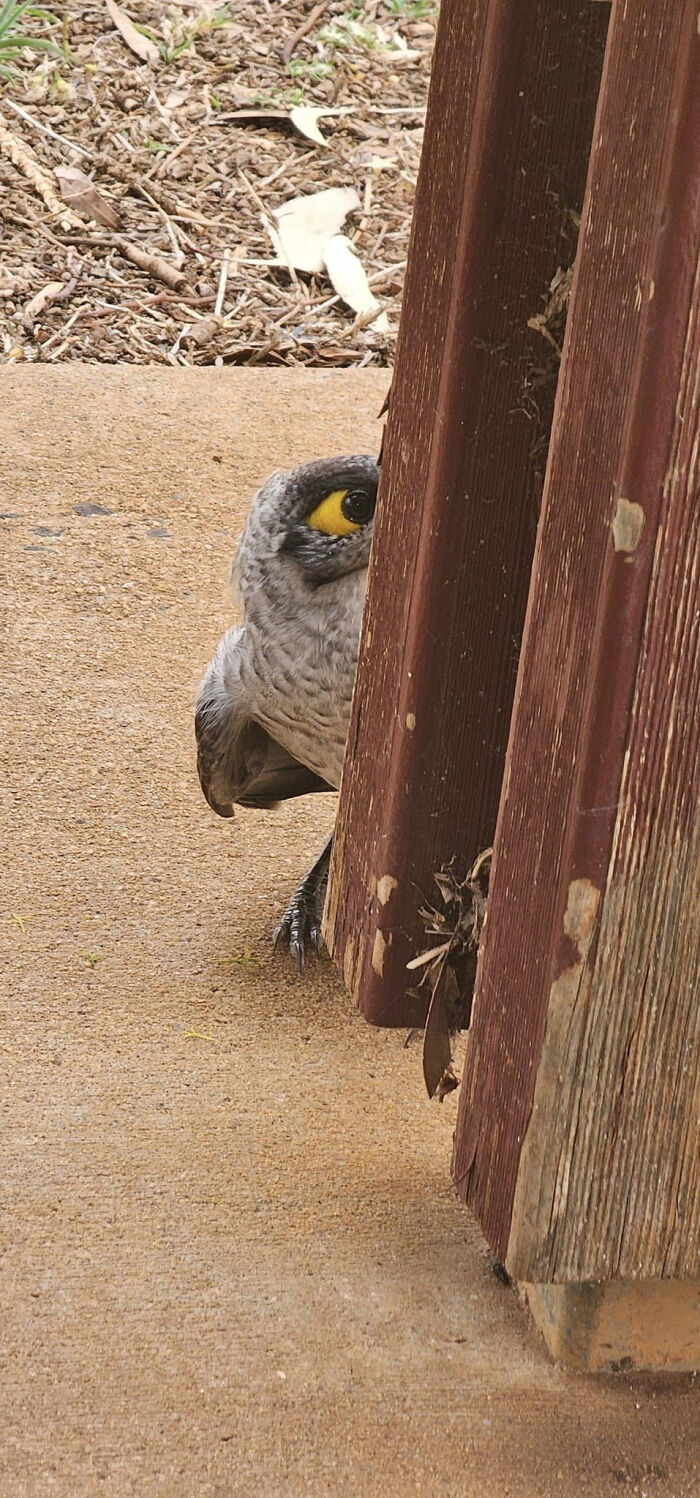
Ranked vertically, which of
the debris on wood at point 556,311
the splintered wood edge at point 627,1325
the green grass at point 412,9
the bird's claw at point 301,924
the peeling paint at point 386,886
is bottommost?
the bird's claw at point 301,924

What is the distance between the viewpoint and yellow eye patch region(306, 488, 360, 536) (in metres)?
3.00

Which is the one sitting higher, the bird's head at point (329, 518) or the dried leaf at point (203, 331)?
the dried leaf at point (203, 331)

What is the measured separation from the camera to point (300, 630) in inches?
117

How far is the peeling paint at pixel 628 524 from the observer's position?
1.23 metres

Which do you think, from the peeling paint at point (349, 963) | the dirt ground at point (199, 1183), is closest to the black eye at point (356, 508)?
the dirt ground at point (199, 1183)

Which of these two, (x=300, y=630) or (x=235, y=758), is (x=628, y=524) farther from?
(x=235, y=758)

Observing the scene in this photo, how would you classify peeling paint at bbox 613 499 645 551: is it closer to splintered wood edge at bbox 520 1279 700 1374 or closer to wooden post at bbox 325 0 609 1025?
wooden post at bbox 325 0 609 1025

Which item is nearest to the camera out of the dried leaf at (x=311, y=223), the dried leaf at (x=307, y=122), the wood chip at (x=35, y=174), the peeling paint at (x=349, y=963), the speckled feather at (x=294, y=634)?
the peeling paint at (x=349, y=963)

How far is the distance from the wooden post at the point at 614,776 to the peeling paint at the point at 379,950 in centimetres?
25

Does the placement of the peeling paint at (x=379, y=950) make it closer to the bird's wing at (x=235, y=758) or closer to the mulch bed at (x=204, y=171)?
the bird's wing at (x=235, y=758)

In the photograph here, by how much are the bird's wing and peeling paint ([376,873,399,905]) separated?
146 centimetres

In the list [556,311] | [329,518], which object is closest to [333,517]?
[329,518]

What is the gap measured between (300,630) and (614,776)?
68.7 inches

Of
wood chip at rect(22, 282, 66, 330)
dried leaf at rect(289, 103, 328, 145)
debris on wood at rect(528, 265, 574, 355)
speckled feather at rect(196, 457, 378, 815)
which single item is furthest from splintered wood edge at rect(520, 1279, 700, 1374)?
dried leaf at rect(289, 103, 328, 145)
